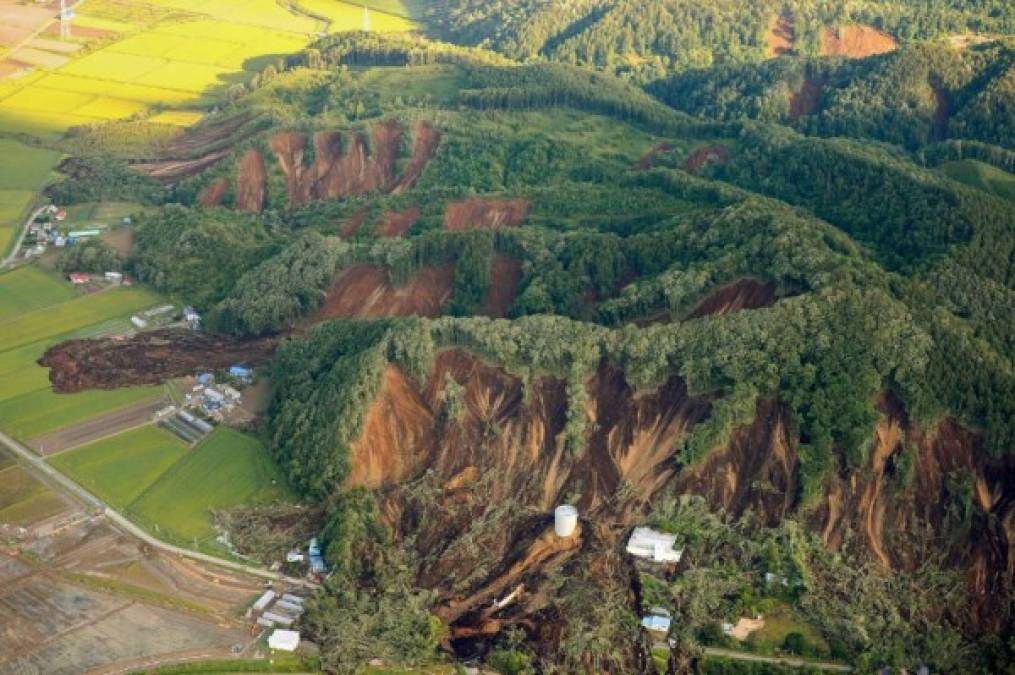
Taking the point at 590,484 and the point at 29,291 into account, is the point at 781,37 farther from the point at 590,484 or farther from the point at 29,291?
the point at 590,484

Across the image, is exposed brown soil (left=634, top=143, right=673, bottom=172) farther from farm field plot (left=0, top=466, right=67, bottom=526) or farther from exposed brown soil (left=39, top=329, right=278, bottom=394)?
farm field plot (left=0, top=466, right=67, bottom=526)

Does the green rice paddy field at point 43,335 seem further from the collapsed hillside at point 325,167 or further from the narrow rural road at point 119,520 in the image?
the collapsed hillside at point 325,167

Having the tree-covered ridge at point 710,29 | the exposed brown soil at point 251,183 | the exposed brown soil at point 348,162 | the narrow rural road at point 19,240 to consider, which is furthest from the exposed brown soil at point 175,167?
the tree-covered ridge at point 710,29

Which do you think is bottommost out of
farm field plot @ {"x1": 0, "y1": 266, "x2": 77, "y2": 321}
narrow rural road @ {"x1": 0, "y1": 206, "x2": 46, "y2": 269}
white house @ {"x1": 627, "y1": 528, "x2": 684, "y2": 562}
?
narrow rural road @ {"x1": 0, "y1": 206, "x2": 46, "y2": 269}

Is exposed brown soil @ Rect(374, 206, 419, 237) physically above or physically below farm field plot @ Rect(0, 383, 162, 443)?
above

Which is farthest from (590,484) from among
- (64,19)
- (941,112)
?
(64,19)

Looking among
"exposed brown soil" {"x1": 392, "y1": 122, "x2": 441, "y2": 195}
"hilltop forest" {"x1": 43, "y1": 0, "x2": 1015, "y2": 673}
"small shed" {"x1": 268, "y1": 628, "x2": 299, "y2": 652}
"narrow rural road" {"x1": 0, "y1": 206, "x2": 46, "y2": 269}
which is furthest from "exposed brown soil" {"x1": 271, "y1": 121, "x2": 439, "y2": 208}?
"small shed" {"x1": 268, "y1": 628, "x2": 299, "y2": 652}
